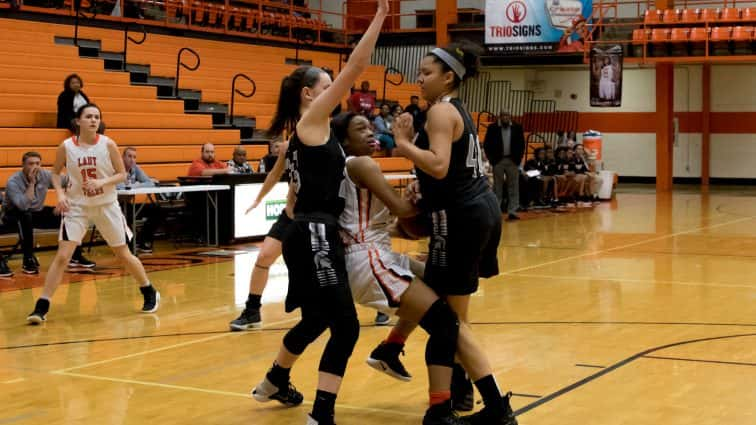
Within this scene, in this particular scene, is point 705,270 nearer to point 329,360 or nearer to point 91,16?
point 329,360

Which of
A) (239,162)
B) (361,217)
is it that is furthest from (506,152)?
(361,217)

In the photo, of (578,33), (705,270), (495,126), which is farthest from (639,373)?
(578,33)

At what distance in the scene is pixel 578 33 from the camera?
25.3 metres

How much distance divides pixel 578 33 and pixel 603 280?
50.6 ft

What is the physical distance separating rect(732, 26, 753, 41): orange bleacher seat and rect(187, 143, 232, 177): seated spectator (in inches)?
545

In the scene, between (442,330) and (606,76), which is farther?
(606,76)

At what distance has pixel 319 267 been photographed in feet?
16.4

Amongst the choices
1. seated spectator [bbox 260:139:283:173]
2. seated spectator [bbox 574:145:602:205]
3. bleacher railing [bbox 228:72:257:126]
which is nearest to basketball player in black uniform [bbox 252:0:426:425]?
seated spectator [bbox 260:139:283:173]

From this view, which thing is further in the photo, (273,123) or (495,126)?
(495,126)

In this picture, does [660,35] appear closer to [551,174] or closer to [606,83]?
[606,83]

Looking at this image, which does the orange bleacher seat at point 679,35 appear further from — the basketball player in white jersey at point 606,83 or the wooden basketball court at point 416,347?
the wooden basketball court at point 416,347

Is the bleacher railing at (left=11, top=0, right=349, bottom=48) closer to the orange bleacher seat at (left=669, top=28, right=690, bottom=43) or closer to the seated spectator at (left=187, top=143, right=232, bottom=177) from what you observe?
the seated spectator at (left=187, top=143, right=232, bottom=177)

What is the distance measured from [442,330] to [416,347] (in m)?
2.33

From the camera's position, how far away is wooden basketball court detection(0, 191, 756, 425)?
5676 mm
